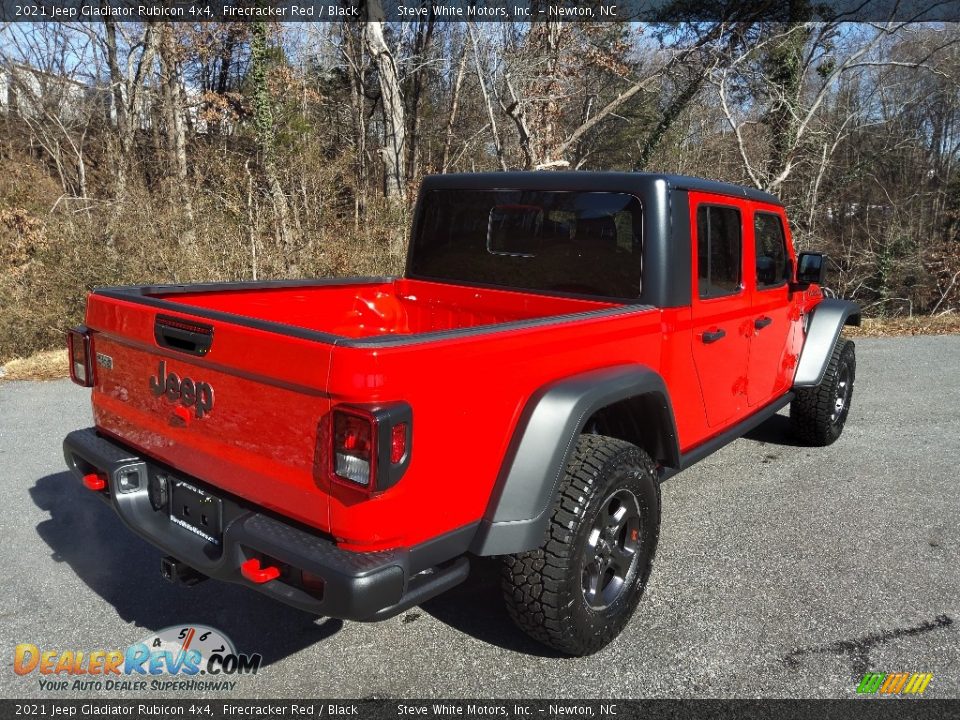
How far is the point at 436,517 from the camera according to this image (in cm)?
223

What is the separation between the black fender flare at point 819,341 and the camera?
481 cm

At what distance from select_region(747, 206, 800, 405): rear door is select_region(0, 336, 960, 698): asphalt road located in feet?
2.30

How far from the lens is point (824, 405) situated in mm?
5047

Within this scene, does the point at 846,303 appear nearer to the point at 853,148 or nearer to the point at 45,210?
the point at 45,210

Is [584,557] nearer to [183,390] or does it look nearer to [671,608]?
[671,608]

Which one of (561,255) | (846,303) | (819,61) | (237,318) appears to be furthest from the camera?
(819,61)

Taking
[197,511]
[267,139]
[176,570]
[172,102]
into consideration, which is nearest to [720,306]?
[197,511]

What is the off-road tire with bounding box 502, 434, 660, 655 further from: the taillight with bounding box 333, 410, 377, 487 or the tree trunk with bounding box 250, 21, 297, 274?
the tree trunk with bounding box 250, 21, 297, 274

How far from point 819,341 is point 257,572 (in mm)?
4104

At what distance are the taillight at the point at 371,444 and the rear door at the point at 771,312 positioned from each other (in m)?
2.65

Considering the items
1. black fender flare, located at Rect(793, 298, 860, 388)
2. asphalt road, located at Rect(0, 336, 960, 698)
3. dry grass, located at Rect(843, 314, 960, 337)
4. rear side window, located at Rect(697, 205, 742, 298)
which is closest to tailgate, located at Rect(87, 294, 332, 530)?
asphalt road, located at Rect(0, 336, 960, 698)

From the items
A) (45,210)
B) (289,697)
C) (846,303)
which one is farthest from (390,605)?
(45,210)

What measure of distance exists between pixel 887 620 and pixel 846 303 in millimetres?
2867

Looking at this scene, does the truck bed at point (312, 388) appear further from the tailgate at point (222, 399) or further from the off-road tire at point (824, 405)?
the off-road tire at point (824, 405)
